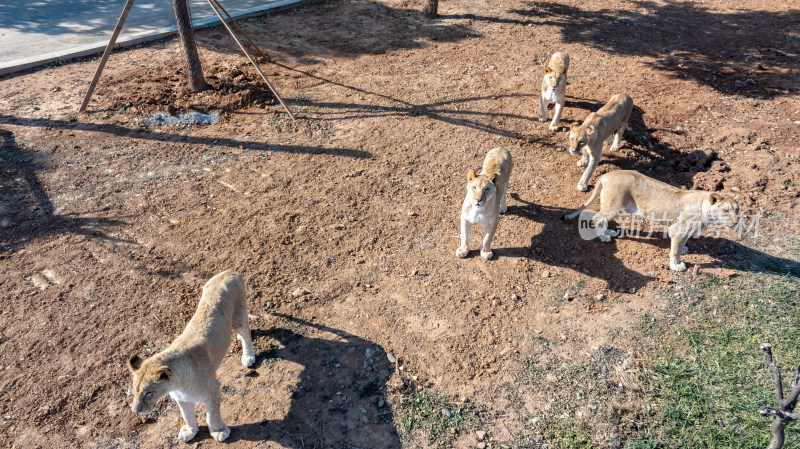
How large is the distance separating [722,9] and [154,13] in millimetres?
19353

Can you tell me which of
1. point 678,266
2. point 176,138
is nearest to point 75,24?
point 176,138

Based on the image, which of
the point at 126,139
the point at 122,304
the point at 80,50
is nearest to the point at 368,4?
the point at 80,50

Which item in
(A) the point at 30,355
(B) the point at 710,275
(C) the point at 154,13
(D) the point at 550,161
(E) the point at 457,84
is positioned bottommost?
(A) the point at 30,355

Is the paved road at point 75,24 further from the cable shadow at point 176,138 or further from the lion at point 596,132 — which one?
the lion at point 596,132

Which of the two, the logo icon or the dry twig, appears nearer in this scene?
the dry twig

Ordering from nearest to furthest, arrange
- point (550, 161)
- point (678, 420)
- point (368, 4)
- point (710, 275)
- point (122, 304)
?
point (678, 420) → point (122, 304) → point (710, 275) → point (550, 161) → point (368, 4)

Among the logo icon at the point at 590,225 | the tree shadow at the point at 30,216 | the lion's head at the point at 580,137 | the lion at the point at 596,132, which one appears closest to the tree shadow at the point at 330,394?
the tree shadow at the point at 30,216

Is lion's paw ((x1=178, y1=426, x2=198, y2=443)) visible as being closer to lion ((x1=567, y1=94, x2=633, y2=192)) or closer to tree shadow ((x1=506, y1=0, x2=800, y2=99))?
lion ((x1=567, y1=94, x2=633, y2=192))

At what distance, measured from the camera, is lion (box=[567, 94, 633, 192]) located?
8.56 m

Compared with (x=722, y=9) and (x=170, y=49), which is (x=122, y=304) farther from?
(x=722, y=9)

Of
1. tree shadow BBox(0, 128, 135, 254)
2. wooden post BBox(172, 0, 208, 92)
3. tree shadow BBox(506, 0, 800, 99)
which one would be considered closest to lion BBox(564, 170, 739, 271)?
tree shadow BBox(506, 0, 800, 99)

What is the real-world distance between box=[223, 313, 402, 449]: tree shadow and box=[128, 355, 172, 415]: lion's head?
117cm

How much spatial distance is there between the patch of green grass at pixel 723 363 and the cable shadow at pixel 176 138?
20.9 ft

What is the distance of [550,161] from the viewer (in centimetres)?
1002
